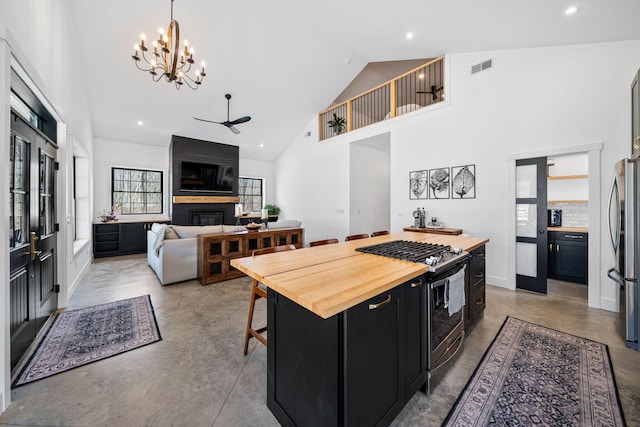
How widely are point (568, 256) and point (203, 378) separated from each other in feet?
17.4

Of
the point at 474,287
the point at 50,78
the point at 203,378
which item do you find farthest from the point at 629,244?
the point at 50,78

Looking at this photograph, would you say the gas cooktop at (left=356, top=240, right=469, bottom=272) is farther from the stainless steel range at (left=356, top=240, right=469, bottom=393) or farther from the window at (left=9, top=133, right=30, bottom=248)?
the window at (left=9, top=133, right=30, bottom=248)

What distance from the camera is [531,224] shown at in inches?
146

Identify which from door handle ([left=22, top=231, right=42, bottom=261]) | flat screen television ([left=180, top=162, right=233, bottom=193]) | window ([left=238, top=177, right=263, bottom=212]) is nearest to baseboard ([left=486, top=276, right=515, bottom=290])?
door handle ([left=22, top=231, right=42, bottom=261])

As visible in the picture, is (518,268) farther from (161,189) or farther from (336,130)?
(161,189)

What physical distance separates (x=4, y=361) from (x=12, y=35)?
2210 millimetres

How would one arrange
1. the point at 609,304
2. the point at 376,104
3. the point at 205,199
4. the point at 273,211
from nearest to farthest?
Result: the point at 609,304
the point at 376,104
the point at 205,199
the point at 273,211

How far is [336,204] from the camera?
6.65 metres

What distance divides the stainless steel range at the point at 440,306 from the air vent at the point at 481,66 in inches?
143

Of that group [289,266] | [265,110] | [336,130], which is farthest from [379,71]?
[289,266]

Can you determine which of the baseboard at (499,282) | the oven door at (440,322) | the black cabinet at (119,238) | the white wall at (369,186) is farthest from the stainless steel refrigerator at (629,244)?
the black cabinet at (119,238)

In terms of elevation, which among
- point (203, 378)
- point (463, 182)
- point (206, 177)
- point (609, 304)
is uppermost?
point (206, 177)

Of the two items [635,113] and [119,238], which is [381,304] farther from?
[119,238]

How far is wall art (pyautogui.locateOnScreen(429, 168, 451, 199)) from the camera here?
14.8 feet
